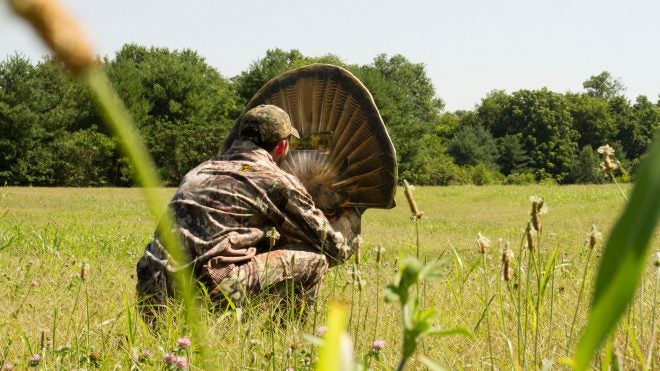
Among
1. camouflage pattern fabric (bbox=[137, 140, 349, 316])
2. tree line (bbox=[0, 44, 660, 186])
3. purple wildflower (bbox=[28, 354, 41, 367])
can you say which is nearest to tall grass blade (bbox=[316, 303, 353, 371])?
purple wildflower (bbox=[28, 354, 41, 367])

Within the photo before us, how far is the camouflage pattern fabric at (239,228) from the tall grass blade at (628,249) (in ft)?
12.4

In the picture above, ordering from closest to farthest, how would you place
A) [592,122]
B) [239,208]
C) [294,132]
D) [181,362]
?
1. [181,362]
2. [239,208]
3. [294,132]
4. [592,122]

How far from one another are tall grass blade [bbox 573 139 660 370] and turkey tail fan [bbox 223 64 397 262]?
4.47m

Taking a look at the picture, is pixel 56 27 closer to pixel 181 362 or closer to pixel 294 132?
pixel 181 362

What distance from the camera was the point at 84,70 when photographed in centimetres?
23

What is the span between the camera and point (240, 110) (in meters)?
51.4

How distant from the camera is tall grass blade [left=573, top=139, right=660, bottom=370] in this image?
205mm

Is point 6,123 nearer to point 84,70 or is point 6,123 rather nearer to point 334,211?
point 334,211

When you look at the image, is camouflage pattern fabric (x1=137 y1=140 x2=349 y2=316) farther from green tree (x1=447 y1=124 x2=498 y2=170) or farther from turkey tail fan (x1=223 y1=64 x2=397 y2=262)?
green tree (x1=447 y1=124 x2=498 y2=170)

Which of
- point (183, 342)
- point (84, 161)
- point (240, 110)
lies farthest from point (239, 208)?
point (240, 110)

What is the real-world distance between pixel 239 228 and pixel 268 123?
605 mm

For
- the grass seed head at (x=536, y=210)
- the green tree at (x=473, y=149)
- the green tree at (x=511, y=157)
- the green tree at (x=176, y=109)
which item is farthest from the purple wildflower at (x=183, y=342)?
the green tree at (x=511, y=157)

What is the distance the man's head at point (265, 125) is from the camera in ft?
14.4

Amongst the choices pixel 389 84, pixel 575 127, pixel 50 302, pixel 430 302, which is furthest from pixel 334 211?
pixel 575 127
